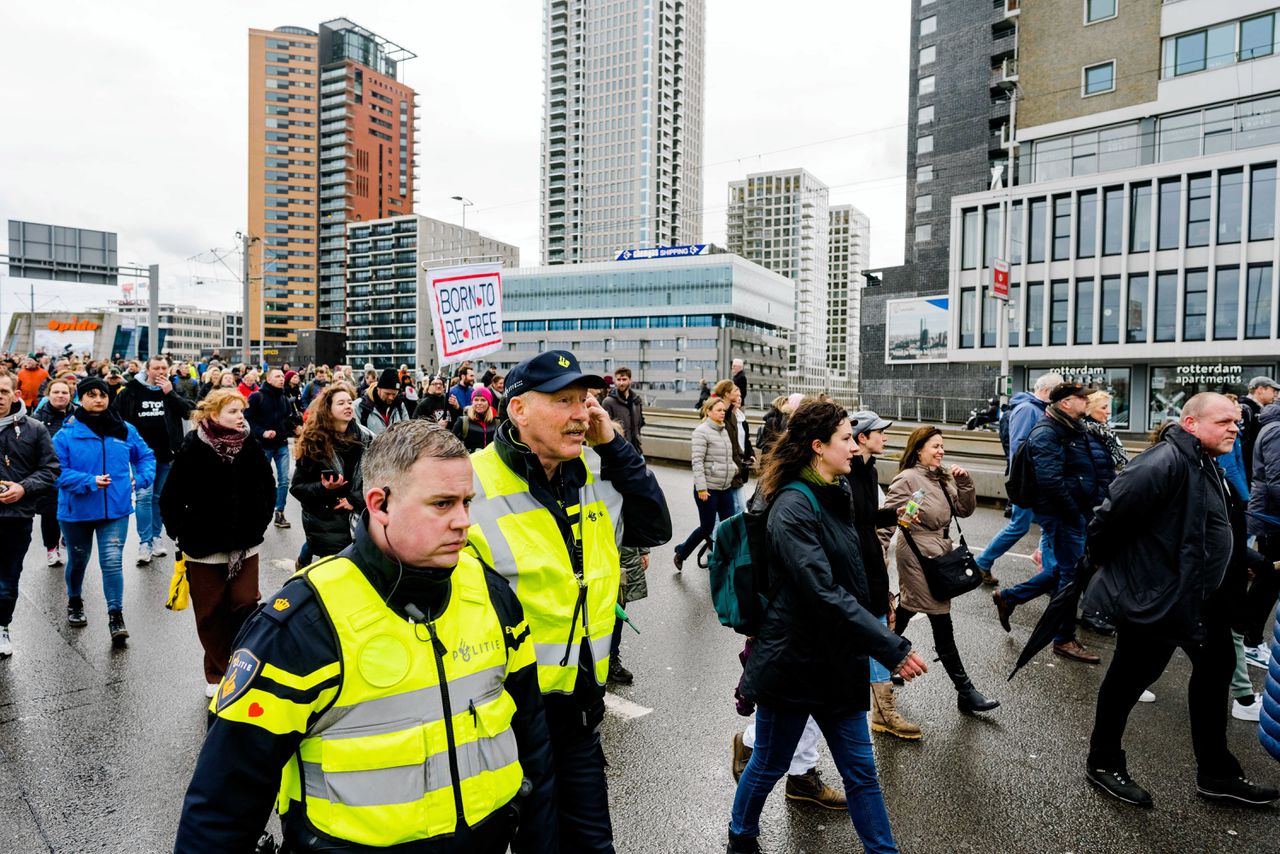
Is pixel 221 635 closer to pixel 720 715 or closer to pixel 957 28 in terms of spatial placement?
pixel 720 715

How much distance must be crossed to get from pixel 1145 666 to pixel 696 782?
227cm

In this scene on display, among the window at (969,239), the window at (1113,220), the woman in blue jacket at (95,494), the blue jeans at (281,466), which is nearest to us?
the woman in blue jacket at (95,494)

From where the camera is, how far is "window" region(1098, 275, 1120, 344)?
34781mm

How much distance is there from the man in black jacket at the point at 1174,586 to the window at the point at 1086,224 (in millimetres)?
36702

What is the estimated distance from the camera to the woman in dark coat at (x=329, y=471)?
524 centimetres

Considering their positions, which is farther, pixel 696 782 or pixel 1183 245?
pixel 1183 245

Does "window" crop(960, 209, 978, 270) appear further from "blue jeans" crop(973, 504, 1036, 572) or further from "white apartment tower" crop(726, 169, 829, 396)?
"white apartment tower" crop(726, 169, 829, 396)

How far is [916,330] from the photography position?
48.2 meters

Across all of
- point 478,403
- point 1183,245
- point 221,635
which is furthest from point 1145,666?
point 1183,245

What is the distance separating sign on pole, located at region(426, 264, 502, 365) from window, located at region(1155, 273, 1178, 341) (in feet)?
111

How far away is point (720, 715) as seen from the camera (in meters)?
4.77

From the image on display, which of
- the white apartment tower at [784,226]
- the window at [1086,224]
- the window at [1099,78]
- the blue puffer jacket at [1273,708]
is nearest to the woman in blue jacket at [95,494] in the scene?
the blue puffer jacket at [1273,708]

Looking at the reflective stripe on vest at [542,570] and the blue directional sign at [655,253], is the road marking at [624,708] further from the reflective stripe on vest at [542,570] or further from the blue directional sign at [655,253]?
the blue directional sign at [655,253]

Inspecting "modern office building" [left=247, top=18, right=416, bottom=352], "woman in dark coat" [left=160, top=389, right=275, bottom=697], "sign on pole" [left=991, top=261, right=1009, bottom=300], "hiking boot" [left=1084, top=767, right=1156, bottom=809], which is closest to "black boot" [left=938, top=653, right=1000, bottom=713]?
"hiking boot" [left=1084, top=767, right=1156, bottom=809]
